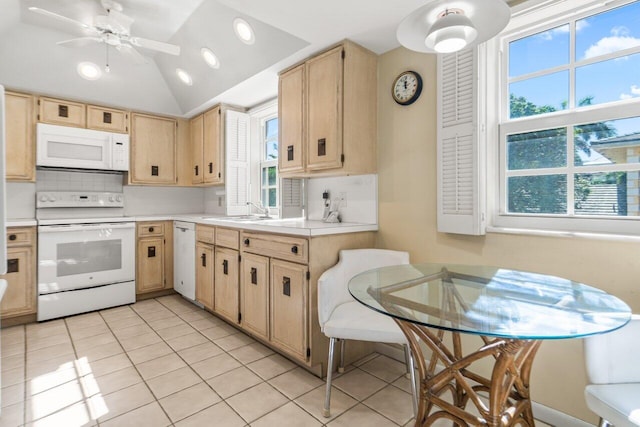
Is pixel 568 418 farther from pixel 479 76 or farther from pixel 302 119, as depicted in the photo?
pixel 302 119

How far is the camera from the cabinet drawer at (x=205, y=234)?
3.20 m

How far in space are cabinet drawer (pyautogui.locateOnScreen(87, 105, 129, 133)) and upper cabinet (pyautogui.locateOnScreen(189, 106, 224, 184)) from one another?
2.71 ft

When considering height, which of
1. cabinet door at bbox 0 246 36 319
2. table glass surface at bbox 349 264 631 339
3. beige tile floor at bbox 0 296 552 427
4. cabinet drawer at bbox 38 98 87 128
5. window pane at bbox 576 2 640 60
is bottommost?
beige tile floor at bbox 0 296 552 427

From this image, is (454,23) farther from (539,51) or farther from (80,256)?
(80,256)

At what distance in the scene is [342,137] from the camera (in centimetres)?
235

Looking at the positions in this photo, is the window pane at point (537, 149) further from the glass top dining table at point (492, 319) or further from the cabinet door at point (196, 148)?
the cabinet door at point (196, 148)

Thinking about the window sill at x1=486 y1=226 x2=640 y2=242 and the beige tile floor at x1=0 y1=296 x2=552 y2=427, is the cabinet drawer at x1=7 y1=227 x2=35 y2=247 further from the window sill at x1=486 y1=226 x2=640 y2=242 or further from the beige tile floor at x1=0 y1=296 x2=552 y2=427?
the window sill at x1=486 y1=226 x2=640 y2=242

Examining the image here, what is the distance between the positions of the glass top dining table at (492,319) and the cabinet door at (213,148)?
2897mm

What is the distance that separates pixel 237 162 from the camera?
3918 millimetres

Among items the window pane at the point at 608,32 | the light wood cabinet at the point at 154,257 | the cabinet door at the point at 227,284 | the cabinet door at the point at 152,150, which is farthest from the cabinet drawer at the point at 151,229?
the window pane at the point at 608,32

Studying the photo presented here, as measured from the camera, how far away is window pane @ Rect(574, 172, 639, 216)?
1.54 meters

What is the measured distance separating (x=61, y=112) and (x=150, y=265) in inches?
77.3

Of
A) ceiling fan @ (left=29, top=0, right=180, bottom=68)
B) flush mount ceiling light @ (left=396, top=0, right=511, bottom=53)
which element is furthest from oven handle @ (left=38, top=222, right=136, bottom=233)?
flush mount ceiling light @ (left=396, top=0, right=511, bottom=53)

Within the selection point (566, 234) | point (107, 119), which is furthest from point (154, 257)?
point (566, 234)
